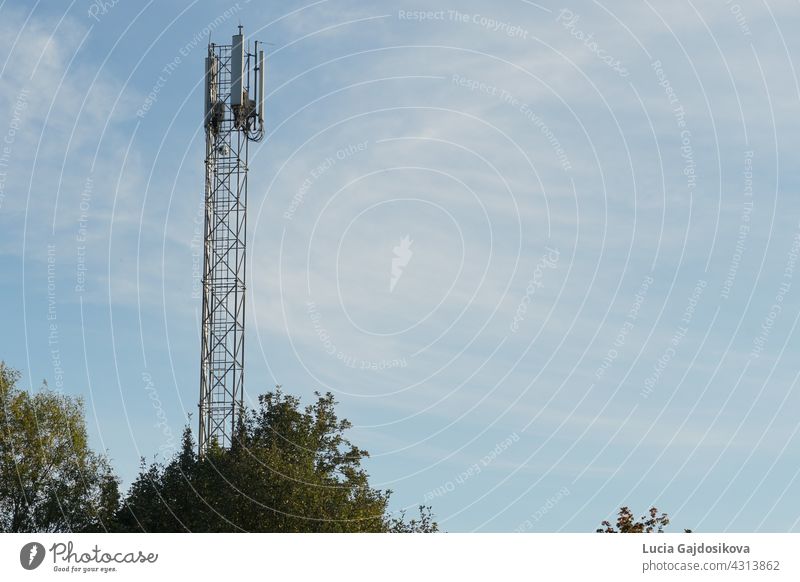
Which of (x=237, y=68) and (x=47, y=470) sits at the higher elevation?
(x=237, y=68)

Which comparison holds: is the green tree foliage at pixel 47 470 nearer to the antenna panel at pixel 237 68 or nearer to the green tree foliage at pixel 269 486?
the green tree foliage at pixel 269 486

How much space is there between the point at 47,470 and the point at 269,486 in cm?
1837

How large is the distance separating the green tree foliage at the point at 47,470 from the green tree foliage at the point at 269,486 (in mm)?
5725

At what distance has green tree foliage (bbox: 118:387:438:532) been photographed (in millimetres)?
48781

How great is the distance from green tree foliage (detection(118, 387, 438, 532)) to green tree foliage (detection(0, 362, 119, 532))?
18.8 feet

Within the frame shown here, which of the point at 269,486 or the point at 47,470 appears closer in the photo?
the point at 269,486

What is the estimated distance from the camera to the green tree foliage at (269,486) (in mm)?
48781

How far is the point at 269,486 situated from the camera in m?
49.1

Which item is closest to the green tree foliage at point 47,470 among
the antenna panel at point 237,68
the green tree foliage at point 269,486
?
the green tree foliage at point 269,486

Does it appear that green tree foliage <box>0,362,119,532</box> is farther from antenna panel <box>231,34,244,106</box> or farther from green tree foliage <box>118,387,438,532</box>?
antenna panel <box>231,34,244,106</box>

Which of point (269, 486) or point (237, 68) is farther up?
point (237, 68)

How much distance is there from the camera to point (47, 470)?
202ft

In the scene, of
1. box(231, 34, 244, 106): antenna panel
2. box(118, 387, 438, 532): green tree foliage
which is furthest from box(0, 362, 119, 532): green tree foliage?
box(231, 34, 244, 106): antenna panel
